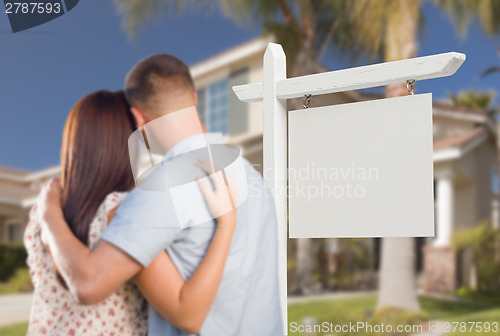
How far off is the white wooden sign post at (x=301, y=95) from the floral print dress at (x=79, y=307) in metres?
0.60

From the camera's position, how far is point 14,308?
8656 millimetres

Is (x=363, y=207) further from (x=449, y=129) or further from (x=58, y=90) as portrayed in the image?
(x=58, y=90)

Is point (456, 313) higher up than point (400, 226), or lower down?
lower down

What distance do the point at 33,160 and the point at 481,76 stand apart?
1196 cm

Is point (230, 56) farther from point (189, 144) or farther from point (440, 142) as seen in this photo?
point (189, 144)

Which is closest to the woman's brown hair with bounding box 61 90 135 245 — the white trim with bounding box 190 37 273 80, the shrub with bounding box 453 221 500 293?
the white trim with bounding box 190 37 273 80

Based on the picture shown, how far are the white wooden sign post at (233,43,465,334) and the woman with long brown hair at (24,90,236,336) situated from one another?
523 millimetres

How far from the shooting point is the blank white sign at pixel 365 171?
1.68 meters

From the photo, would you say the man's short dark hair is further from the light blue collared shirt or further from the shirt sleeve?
the shirt sleeve

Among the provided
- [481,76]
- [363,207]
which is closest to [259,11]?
[481,76]

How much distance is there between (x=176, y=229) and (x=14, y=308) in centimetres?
843

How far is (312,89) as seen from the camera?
6.04 ft

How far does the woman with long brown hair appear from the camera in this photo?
4.27 ft

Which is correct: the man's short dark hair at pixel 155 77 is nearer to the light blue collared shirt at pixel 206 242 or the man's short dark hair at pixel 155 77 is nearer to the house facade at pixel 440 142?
the light blue collared shirt at pixel 206 242
